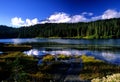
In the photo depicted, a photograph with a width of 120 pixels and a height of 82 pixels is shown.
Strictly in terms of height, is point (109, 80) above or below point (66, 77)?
above

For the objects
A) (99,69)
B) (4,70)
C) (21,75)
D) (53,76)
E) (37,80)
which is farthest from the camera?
(99,69)

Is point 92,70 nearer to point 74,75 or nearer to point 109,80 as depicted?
point 74,75

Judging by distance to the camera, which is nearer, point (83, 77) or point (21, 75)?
point (21, 75)

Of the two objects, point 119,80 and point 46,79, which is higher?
point 119,80

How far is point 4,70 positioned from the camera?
37531 mm

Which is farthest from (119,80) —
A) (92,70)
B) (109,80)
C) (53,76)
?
(92,70)

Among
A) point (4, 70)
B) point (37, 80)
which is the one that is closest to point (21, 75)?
point (37, 80)

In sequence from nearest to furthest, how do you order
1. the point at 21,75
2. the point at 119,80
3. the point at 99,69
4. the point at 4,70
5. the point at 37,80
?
the point at 119,80
the point at 21,75
the point at 37,80
the point at 4,70
the point at 99,69

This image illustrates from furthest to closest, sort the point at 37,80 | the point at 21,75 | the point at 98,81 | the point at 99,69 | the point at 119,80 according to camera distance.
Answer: the point at 99,69 < the point at 37,80 < the point at 21,75 < the point at 98,81 < the point at 119,80

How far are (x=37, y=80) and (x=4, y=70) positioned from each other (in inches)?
296

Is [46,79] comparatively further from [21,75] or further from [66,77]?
[21,75]

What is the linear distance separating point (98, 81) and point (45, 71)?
1037 inches

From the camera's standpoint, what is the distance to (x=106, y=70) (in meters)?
39.3

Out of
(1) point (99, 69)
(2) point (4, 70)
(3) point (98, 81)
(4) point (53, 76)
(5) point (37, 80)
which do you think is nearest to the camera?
(3) point (98, 81)
